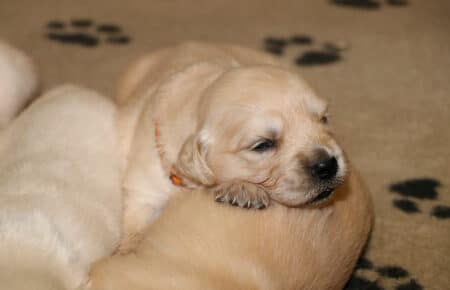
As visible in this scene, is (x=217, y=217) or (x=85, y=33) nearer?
(x=217, y=217)

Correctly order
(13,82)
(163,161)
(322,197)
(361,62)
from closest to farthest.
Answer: (322,197), (163,161), (13,82), (361,62)

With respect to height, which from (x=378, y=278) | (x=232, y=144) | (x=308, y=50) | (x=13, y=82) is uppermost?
(x=232, y=144)

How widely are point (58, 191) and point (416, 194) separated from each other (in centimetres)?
128

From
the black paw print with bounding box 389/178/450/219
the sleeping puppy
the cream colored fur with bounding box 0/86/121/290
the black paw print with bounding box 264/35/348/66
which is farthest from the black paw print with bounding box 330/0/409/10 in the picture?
the cream colored fur with bounding box 0/86/121/290

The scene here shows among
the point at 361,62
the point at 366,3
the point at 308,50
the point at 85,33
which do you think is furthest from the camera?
the point at 366,3

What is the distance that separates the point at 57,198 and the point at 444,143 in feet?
5.25

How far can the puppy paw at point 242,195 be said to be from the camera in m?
1.70

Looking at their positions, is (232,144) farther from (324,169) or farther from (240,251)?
(240,251)

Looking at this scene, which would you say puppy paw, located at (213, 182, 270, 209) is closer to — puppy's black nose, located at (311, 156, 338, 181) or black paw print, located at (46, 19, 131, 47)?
puppy's black nose, located at (311, 156, 338, 181)

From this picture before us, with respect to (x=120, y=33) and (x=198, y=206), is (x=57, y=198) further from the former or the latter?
(x=120, y=33)

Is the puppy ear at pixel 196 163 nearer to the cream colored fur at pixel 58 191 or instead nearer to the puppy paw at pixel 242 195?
the puppy paw at pixel 242 195

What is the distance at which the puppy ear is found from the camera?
6.12 feet

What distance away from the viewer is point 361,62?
10.6 ft

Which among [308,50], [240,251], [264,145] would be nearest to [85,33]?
[308,50]
